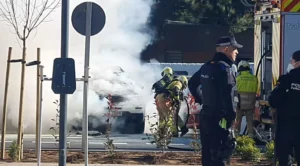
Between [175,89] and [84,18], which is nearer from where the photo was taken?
[84,18]

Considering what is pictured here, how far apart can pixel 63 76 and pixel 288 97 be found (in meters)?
3.14

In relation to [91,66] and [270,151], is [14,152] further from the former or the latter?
[91,66]

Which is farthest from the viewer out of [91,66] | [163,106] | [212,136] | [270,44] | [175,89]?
[91,66]

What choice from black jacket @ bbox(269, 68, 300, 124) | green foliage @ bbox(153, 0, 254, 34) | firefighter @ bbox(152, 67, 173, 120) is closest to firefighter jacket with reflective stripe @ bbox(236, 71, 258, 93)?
firefighter @ bbox(152, 67, 173, 120)

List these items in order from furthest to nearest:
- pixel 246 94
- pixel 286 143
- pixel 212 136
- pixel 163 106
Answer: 1. pixel 163 106
2. pixel 246 94
3. pixel 286 143
4. pixel 212 136

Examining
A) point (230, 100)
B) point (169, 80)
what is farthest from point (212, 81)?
point (169, 80)

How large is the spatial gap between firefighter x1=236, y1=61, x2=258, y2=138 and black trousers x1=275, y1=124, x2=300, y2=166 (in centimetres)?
575

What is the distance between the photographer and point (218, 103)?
34.4 ft

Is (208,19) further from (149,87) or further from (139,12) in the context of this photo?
(149,87)

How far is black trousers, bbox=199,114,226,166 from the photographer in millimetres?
10531

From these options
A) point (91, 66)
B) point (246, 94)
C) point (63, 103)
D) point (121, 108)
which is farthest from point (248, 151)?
point (91, 66)

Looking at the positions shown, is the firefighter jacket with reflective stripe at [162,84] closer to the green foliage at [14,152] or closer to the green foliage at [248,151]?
the green foliage at [248,151]

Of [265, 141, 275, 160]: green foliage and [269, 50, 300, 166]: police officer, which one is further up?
[269, 50, 300, 166]: police officer

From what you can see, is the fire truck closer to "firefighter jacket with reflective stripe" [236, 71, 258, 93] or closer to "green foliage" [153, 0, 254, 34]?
"firefighter jacket with reflective stripe" [236, 71, 258, 93]
